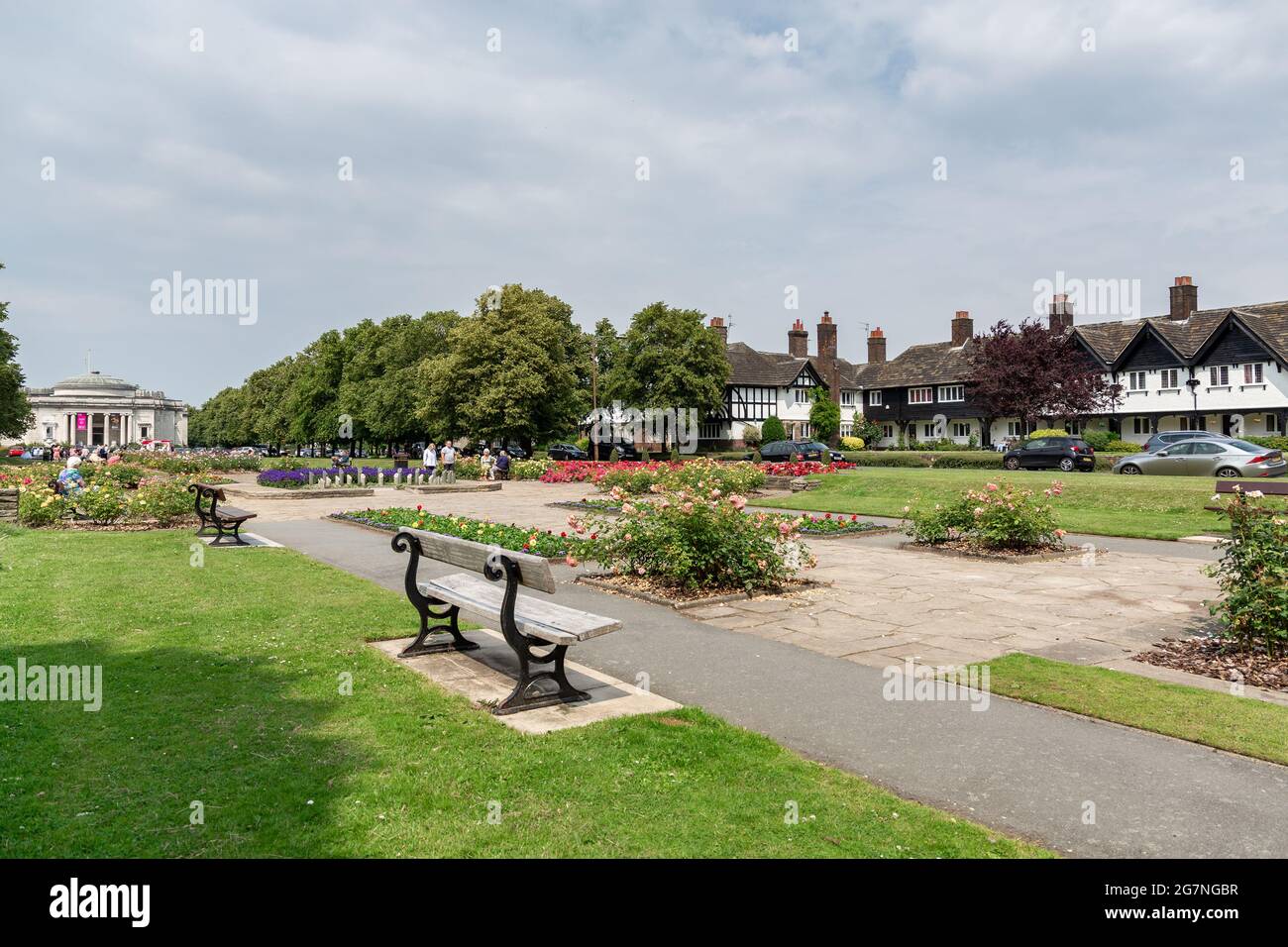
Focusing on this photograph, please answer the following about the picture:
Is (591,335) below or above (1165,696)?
above

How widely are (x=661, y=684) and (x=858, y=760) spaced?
1.90 meters

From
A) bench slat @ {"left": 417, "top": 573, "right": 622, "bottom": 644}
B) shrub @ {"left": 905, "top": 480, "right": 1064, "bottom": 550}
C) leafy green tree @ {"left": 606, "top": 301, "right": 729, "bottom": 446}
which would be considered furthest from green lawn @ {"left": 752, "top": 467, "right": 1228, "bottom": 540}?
leafy green tree @ {"left": 606, "top": 301, "right": 729, "bottom": 446}

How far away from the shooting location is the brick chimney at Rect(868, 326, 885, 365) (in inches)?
3022

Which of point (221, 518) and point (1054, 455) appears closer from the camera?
point (221, 518)

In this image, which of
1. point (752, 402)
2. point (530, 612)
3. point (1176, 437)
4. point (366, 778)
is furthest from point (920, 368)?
point (366, 778)

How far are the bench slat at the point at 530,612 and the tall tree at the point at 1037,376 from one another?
46765 millimetres

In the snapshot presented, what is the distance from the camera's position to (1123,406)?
53219mm

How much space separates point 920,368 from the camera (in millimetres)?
68250

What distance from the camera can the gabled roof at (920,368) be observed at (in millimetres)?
64750

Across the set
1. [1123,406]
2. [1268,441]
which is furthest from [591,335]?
[1268,441]

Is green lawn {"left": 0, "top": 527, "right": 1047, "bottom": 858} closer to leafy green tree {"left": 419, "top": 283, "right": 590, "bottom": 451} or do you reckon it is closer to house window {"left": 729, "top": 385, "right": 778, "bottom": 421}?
leafy green tree {"left": 419, "top": 283, "right": 590, "bottom": 451}

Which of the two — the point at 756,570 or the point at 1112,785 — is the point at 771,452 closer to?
the point at 756,570

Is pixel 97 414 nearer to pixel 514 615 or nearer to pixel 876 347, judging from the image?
pixel 876 347

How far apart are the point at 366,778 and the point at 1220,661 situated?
652 cm
